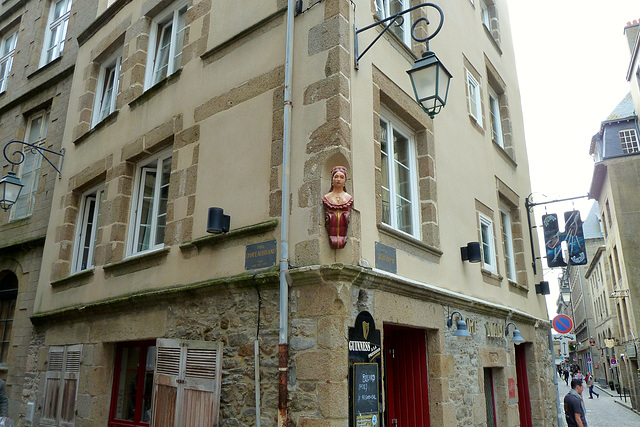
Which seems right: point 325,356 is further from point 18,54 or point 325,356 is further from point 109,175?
point 18,54

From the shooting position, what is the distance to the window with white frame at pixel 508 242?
10.0 m

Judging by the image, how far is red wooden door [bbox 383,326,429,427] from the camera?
6141 millimetres

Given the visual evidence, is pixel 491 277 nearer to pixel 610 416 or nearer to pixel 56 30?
pixel 56 30

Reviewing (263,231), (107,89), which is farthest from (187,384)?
(107,89)

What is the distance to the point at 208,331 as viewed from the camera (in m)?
5.64

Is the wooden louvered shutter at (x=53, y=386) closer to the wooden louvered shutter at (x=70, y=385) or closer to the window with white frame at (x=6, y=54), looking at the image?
the wooden louvered shutter at (x=70, y=385)

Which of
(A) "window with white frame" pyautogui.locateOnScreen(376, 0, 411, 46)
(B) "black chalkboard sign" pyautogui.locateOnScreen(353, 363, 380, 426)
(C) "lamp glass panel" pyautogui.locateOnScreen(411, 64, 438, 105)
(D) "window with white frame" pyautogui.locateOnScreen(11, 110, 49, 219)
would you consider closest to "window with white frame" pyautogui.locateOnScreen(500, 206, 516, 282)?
(A) "window with white frame" pyautogui.locateOnScreen(376, 0, 411, 46)

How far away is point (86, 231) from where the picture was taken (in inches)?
344

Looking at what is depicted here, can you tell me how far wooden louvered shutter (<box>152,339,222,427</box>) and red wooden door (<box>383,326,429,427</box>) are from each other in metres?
2.07

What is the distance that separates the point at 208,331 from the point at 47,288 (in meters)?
4.67

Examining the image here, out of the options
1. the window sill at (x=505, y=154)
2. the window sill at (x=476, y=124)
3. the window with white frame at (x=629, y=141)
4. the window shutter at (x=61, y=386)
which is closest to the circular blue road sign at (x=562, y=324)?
the window sill at (x=505, y=154)

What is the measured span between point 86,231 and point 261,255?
4.88 meters

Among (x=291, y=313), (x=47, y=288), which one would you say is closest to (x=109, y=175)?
(x=47, y=288)

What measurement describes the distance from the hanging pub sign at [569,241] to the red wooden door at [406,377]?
6.02 m
